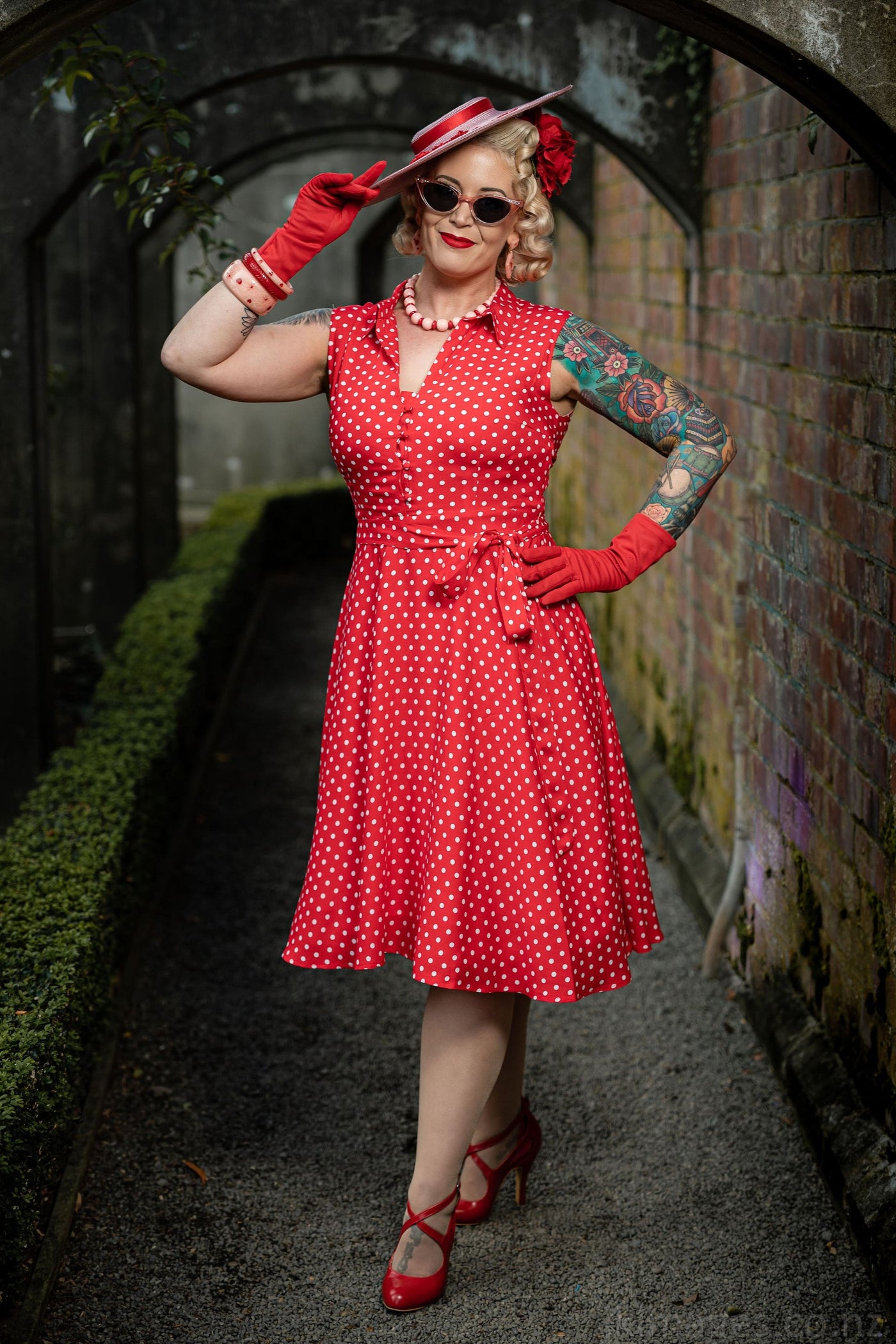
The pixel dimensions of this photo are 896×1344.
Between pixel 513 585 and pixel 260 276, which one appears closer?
pixel 260 276

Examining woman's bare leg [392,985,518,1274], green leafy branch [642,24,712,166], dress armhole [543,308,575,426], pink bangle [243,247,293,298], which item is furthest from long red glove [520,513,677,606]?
green leafy branch [642,24,712,166]

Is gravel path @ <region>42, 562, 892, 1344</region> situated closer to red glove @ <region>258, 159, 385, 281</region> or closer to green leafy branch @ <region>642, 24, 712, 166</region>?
red glove @ <region>258, 159, 385, 281</region>

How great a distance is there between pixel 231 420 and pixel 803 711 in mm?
14131

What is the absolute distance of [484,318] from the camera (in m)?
2.83

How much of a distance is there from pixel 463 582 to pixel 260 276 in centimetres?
66

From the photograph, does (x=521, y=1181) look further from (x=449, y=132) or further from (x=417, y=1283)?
(x=449, y=132)

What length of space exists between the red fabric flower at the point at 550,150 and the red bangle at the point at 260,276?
1.89 feet

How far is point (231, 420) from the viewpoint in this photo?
56.3ft

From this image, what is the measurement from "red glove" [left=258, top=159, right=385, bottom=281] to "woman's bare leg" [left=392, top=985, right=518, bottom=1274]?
141 cm

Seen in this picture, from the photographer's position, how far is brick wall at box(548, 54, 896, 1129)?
317 cm

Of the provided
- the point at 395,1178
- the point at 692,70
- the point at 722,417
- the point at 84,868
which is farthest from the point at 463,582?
the point at 692,70

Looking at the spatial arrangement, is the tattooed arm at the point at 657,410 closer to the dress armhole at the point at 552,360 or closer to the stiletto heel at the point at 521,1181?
the dress armhole at the point at 552,360

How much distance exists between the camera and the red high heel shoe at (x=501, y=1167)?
3240 millimetres

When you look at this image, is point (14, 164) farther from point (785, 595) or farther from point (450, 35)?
point (785, 595)
